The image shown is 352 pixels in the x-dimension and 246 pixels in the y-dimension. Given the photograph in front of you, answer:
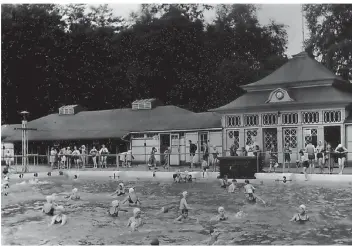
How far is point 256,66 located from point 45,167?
1024 cm

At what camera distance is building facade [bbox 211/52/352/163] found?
2364 cm

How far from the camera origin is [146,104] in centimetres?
2975

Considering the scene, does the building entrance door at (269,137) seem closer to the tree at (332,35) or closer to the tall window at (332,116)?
the tall window at (332,116)

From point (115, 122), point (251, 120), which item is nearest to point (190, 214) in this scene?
point (251, 120)

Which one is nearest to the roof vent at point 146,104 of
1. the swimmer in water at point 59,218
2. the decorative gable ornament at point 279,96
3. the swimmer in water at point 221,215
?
the decorative gable ornament at point 279,96

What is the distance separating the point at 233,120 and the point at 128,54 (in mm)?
8321

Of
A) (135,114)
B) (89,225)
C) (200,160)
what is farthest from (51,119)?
(89,225)


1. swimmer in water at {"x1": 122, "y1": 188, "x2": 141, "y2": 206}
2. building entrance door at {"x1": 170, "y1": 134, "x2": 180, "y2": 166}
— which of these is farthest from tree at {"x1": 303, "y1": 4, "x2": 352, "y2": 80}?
building entrance door at {"x1": 170, "y1": 134, "x2": 180, "y2": 166}

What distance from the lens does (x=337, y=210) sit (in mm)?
15938

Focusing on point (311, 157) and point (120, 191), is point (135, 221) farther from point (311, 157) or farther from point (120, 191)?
point (311, 157)

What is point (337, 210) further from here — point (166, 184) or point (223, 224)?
point (166, 184)

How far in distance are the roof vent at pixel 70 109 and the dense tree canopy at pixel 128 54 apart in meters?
0.78

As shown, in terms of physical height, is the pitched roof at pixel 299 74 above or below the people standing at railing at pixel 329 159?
above

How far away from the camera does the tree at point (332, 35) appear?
53.3 ft
